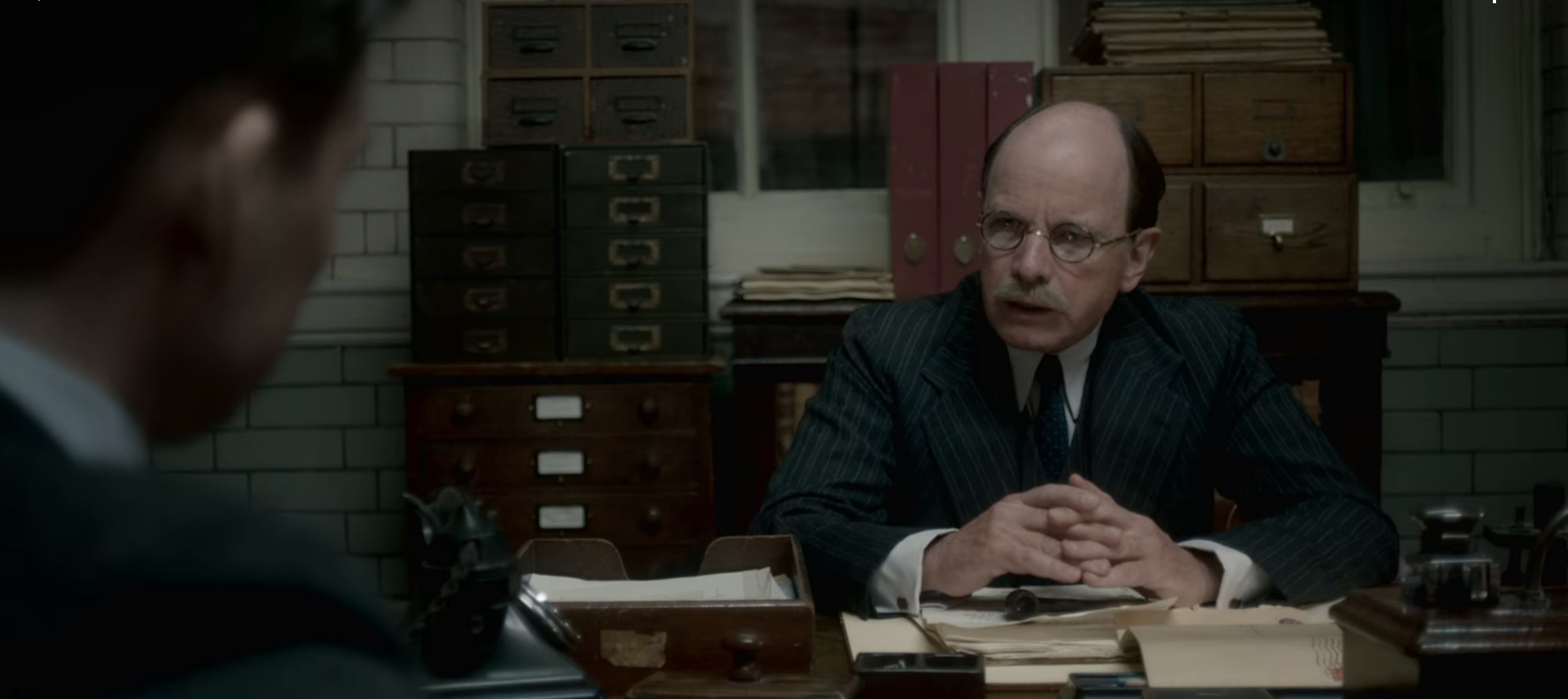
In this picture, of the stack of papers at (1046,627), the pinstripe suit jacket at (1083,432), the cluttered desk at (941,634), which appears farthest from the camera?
the pinstripe suit jacket at (1083,432)

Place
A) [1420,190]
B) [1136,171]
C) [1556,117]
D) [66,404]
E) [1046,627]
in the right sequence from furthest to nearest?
[1420,190] < [1556,117] < [1136,171] < [1046,627] < [66,404]

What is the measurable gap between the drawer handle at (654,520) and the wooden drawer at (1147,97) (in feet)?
4.53

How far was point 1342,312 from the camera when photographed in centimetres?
341

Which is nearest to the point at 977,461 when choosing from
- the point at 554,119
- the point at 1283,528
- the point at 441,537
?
the point at 1283,528

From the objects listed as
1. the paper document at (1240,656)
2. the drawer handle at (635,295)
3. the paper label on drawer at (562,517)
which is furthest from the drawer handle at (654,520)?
the paper document at (1240,656)

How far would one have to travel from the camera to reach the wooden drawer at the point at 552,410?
11.8 feet

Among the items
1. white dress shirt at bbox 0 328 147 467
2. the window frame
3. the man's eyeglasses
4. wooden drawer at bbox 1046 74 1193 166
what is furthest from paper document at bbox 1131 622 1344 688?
the window frame

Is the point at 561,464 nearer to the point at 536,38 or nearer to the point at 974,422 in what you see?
the point at 536,38

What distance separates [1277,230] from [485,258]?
194 centimetres

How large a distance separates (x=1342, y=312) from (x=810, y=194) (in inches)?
61.5

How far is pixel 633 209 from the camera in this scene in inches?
142

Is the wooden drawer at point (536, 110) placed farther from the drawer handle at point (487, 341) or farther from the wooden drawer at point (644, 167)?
the drawer handle at point (487, 341)

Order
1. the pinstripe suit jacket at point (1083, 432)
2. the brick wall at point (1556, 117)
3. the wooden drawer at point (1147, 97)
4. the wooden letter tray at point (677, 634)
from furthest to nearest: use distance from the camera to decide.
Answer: the brick wall at point (1556, 117), the wooden drawer at point (1147, 97), the pinstripe suit jacket at point (1083, 432), the wooden letter tray at point (677, 634)

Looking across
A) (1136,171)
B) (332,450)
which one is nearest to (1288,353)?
(1136,171)
